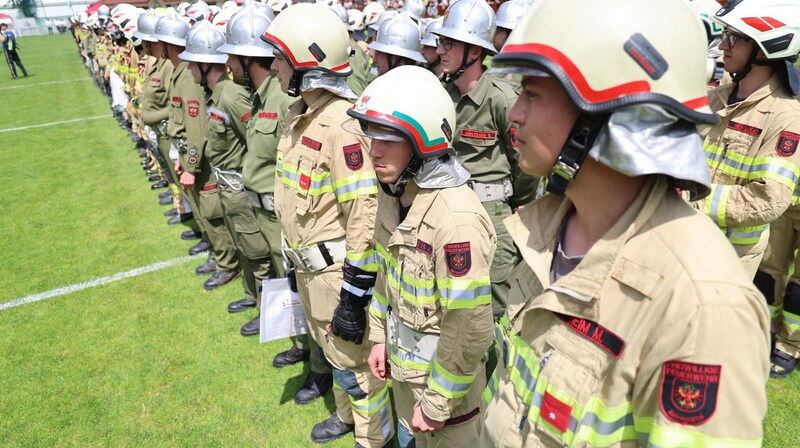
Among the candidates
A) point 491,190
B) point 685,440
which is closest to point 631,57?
point 685,440

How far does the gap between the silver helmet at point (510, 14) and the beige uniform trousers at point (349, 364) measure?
436 cm

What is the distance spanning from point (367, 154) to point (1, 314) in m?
5.90

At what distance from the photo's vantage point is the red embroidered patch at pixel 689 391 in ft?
3.47

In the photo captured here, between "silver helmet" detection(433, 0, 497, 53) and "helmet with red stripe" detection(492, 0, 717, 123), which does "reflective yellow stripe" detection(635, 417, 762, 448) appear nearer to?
"helmet with red stripe" detection(492, 0, 717, 123)

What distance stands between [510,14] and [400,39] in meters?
1.51

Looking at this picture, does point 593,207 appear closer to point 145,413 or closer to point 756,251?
point 756,251

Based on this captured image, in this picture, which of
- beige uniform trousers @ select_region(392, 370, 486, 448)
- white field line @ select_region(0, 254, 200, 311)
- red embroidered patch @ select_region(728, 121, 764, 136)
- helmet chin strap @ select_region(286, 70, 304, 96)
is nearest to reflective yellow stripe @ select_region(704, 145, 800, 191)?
red embroidered patch @ select_region(728, 121, 764, 136)

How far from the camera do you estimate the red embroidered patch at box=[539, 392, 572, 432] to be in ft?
4.46

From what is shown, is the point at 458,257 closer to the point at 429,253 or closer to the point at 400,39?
the point at 429,253

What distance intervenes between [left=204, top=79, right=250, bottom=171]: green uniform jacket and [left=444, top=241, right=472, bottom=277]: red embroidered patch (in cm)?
353

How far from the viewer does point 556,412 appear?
1383 millimetres

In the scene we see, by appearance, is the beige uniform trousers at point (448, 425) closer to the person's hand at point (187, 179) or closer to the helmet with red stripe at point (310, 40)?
the helmet with red stripe at point (310, 40)

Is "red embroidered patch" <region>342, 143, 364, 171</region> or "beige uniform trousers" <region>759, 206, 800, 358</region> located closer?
"red embroidered patch" <region>342, 143, 364, 171</region>

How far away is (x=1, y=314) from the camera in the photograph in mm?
6164
